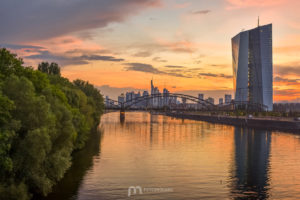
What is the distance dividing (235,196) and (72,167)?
682 inches

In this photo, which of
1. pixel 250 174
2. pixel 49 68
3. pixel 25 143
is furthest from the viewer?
pixel 49 68

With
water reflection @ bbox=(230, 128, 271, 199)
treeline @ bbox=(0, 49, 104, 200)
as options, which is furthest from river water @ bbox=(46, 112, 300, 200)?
treeline @ bbox=(0, 49, 104, 200)

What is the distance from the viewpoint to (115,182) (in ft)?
100

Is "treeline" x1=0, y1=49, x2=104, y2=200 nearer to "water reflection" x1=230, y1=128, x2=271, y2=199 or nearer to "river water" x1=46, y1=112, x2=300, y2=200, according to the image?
"river water" x1=46, y1=112, x2=300, y2=200

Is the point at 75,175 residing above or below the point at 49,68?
below

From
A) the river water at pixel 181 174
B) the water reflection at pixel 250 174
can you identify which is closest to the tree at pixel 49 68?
the river water at pixel 181 174

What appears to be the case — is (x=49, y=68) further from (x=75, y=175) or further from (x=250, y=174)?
(x=250, y=174)

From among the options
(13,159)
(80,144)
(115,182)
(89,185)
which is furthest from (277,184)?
(80,144)

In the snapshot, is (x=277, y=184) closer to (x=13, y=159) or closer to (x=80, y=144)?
(x=13, y=159)

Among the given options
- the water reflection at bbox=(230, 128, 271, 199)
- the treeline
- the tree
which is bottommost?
the water reflection at bbox=(230, 128, 271, 199)

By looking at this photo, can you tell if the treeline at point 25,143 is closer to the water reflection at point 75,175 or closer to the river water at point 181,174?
the water reflection at point 75,175

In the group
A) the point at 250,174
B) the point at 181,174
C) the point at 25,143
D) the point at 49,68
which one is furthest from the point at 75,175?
the point at 49,68

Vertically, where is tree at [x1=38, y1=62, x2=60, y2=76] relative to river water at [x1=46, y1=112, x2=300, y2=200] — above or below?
above

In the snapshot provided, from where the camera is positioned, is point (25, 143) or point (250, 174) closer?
point (25, 143)
